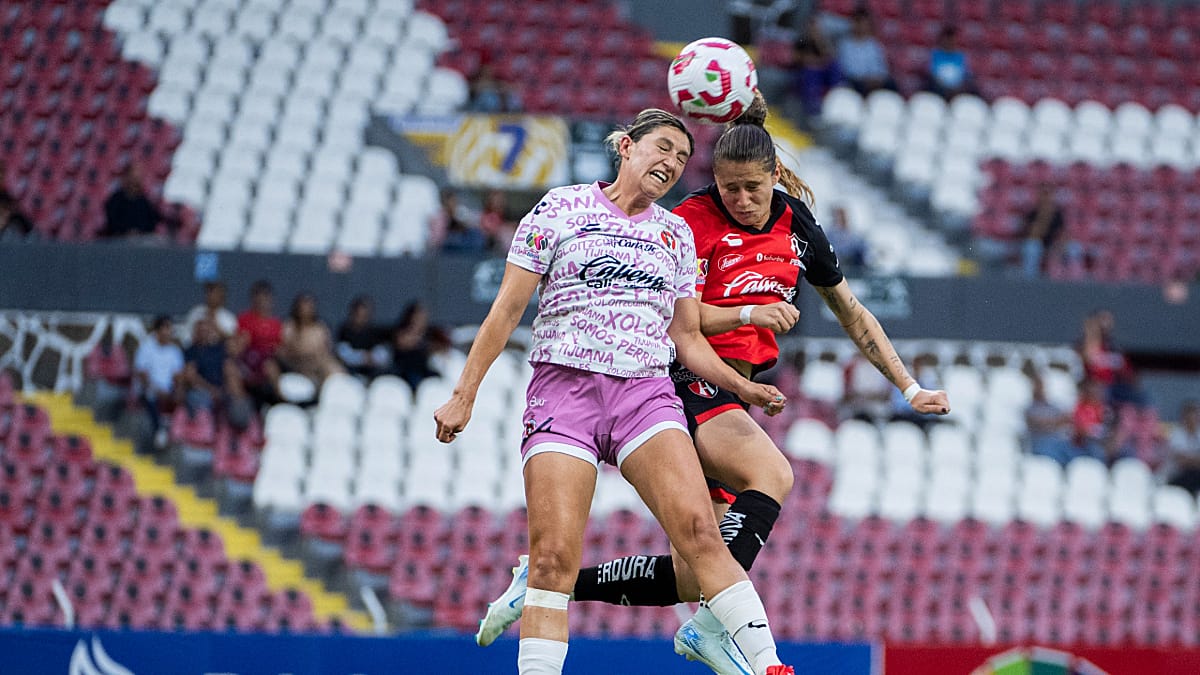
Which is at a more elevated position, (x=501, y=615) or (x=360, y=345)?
(x=360, y=345)

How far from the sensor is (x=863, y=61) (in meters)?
18.0

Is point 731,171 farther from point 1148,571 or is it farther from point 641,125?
point 1148,571

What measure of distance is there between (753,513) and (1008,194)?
11.7m

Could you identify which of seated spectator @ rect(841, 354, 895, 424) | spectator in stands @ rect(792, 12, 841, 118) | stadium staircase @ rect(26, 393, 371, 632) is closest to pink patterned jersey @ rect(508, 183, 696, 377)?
stadium staircase @ rect(26, 393, 371, 632)

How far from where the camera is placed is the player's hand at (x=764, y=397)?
234 inches

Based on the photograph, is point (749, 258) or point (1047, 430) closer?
point (749, 258)

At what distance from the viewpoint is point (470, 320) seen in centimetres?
1429

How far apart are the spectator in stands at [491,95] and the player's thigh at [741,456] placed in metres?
9.63

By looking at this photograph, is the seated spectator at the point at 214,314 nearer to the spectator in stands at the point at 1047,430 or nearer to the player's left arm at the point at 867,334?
the spectator in stands at the point at 1047,430

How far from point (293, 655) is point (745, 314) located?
4128 mm

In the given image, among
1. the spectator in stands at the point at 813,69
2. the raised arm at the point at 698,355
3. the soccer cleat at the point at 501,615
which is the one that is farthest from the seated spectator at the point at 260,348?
the raised arm at the point at 698,355

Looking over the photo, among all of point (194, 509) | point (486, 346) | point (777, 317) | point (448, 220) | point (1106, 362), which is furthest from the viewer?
point (1106, 362)

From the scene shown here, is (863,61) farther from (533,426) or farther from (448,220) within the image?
(533,426)

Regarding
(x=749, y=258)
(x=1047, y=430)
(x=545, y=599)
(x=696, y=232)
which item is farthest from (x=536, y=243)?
(x=1047, y=430)
